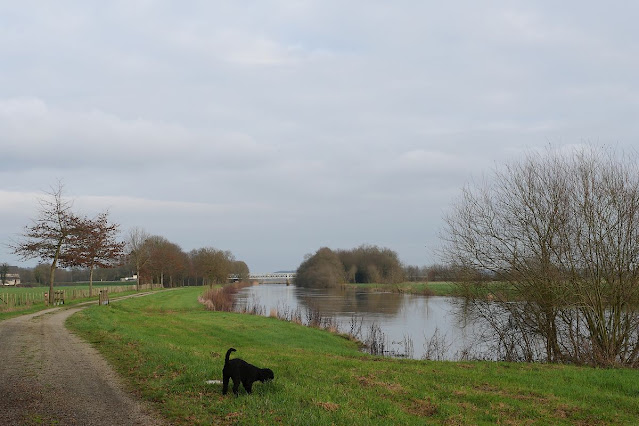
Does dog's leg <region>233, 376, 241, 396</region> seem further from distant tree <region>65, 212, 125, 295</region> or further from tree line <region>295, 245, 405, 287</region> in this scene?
tree line <region>295, 245, 405, 287</region>

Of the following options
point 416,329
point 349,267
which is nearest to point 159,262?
point 349,267

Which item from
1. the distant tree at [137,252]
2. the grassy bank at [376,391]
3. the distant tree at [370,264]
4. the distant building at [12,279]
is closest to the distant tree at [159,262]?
the distant tree at [137,252]

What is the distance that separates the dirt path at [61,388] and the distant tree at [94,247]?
1862cm

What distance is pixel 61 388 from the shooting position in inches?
351

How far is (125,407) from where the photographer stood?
7.73m

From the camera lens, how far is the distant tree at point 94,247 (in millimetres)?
32375

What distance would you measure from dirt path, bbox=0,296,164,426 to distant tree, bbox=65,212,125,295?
18621mm

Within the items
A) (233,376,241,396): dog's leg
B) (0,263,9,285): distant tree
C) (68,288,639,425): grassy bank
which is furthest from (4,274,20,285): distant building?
(233,376,241,396): dog's leg

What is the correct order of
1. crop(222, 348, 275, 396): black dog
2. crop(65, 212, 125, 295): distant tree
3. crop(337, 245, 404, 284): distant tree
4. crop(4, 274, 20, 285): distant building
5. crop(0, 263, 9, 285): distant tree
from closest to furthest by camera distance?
crop(222, 348, 275, 396): black dog
crop(65, 212, 125, 295): distant tree
crop(0, 263, 9, 285): distant tree
crop(4, 274, 20, 285): distant building
crop(337, 245, 404, 284): distant tree

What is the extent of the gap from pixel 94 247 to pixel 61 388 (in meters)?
28.0

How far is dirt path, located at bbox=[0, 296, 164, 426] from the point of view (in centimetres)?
716

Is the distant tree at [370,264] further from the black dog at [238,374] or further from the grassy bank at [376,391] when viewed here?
the black dog at [238,374]

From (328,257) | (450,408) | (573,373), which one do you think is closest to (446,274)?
(573,373)

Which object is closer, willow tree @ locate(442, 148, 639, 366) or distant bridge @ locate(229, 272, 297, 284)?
willow tree @ locate(442, 148, 639, 366)
